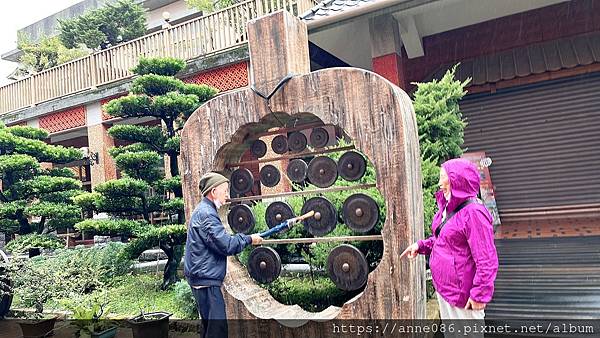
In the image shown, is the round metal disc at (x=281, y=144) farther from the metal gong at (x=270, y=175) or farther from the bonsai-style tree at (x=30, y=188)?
the bonsai-style tree at (x=30, y=188)

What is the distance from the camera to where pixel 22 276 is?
490 centimetres

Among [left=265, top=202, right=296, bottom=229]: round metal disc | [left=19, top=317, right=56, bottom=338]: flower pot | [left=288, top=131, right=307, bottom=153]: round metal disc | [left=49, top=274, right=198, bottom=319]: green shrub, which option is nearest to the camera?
[left=265, top=202, right=296, bottom=229]: round metal disc

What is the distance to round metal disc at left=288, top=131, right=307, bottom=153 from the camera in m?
3.82

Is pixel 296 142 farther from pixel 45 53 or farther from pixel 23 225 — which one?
pixel 45 53

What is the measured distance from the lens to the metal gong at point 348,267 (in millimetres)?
3170

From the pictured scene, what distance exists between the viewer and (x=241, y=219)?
12.6ft

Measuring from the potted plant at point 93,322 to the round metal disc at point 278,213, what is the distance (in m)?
1.97

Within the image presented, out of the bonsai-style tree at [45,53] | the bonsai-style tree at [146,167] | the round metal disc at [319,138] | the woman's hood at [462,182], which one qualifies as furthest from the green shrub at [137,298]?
the bonsai-style tree at [45,53]

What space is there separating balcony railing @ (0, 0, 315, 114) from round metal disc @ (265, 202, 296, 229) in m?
4.72

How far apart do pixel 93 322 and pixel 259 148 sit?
244 cm

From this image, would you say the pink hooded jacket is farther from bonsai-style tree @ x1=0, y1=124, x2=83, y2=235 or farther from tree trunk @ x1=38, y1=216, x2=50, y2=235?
tree trunk @ x1=38, y1=216, x2=50, y2=235

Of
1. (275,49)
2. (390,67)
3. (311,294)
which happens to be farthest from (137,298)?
(390,67)

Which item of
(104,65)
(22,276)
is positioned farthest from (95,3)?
(22,276)

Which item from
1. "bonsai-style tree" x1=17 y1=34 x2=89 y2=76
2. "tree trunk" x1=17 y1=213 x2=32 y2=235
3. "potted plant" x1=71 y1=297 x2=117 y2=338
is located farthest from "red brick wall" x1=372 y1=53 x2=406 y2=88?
"bonsai-style tree" x1=17 y1=34 x2=89 y2=76
